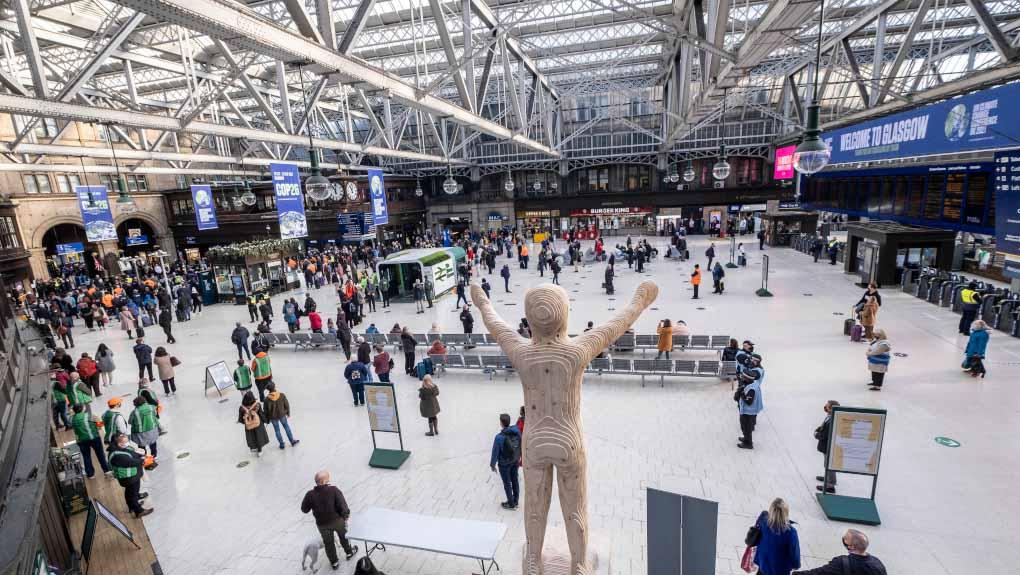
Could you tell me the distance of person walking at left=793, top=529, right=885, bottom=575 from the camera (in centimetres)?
326

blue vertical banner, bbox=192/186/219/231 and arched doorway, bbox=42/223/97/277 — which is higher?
blue vertical banner, bbox=192/186/219/231

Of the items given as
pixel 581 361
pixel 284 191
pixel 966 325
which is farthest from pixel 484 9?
pixel 966 325

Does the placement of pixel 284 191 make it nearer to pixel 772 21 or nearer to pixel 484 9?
pixel 484 9

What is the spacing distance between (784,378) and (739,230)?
94.6 ft

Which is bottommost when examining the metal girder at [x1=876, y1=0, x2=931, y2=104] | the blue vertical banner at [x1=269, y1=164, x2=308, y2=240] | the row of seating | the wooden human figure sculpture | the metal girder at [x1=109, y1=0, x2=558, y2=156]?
the row of seating

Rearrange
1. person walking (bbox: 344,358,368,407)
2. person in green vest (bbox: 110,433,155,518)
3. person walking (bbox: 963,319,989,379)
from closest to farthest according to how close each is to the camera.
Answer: person in green vest (bbox: 110,433,155,518) → person walking (bbox: 963,319,989,379) → person walking (bbox: 344,358,368,407)

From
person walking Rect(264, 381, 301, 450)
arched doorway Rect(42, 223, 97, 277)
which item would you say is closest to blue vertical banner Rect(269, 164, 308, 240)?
person walking Rect(264, 381, 301, 450)

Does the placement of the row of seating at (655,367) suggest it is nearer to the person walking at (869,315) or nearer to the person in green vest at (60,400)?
the person walking at (869,315)

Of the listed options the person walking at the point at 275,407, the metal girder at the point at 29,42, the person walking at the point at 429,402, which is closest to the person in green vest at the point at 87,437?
the person walking at the point at 275,407

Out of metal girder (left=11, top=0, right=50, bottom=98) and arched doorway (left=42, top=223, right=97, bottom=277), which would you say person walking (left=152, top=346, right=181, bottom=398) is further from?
arched doorway (left=42, top=223, right=97, bottom=277)

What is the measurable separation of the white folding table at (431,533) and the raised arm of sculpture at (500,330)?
212 cm

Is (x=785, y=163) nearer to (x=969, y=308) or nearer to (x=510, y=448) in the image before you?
(x=969, y=308)

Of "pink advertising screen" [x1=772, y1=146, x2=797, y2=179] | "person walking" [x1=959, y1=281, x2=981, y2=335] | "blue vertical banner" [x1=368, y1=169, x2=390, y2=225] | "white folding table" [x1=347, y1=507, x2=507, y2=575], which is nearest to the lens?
"white folding table" [x1=347, y1=507, x2=507, y2=575]

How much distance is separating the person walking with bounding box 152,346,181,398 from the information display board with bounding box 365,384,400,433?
5.51 m
